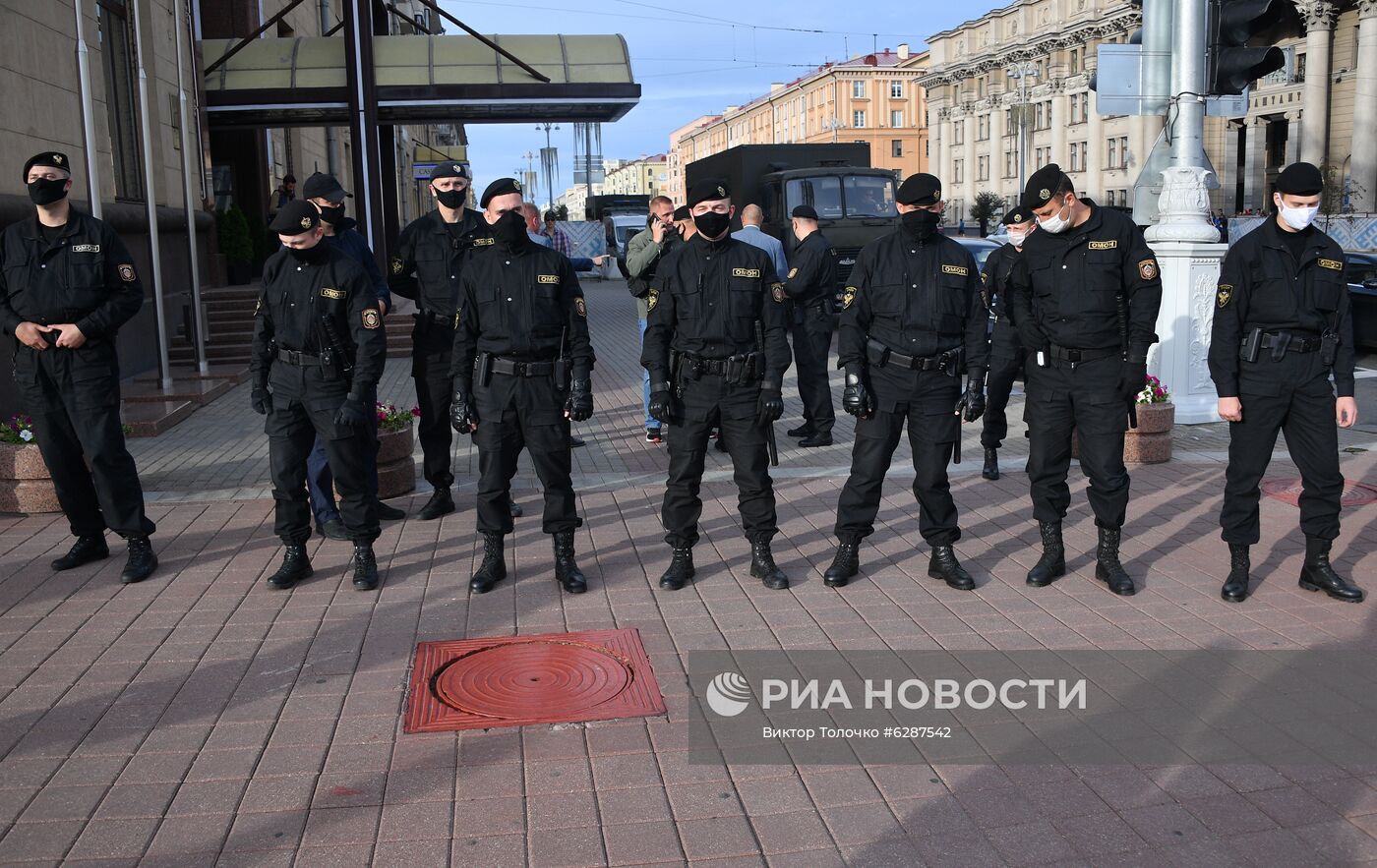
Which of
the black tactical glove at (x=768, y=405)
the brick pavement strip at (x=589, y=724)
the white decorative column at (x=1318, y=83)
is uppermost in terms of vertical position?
the white decorative column at (x=1318, y=83)

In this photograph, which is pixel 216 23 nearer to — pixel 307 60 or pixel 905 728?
pixel 307 60

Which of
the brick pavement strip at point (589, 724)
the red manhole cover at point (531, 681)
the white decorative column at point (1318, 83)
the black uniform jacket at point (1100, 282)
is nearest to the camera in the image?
the brick pavement strip at point (589, 724)

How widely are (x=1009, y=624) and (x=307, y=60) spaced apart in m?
15.3

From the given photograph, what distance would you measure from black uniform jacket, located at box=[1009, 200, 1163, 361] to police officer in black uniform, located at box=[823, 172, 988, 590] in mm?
372

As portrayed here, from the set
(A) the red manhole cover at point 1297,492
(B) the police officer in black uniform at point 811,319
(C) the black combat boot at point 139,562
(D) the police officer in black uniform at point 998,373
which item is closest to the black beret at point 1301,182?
(D) the police officer in black uniform at point 998,373

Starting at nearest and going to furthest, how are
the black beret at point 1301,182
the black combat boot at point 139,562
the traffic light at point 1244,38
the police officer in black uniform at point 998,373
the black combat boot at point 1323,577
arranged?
the black beret at point 1301,182 → the black combat boot at point 1323,577 → the black combat boot at point 139,562 → the police officer in black uniform at point 998,373 → the traffic light at point 1244,38

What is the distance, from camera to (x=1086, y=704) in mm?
4395

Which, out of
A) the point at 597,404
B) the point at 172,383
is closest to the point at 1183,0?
the point at 597,404

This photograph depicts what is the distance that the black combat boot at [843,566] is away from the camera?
5934mm

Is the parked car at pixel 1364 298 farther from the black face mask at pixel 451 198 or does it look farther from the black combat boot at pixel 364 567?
the black combat boot at pixel 364 567

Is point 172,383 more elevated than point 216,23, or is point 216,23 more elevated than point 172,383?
point 216,23

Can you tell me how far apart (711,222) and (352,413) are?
198 centimetres

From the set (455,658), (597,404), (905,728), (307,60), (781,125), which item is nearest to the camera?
(905,728)

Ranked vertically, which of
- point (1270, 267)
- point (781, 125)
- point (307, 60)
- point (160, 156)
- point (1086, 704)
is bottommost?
point (1086, 704)
